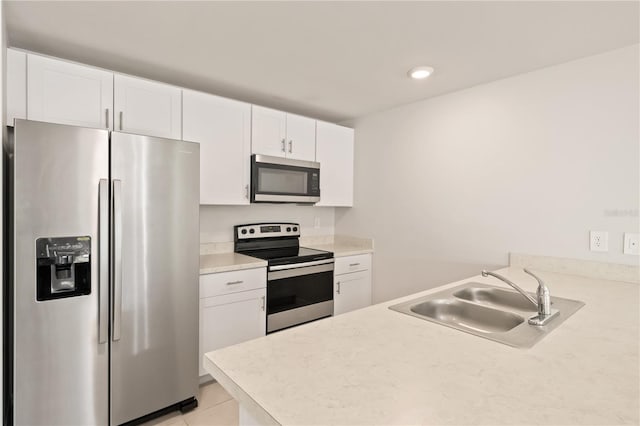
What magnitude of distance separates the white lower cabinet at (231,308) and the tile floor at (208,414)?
190 millimetres

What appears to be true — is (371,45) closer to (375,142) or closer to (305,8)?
(305,8)

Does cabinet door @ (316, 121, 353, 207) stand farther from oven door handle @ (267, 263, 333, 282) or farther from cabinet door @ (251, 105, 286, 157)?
oven door handle @ (267, 263, 333, 282)

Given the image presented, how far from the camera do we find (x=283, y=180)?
2908 millimetres

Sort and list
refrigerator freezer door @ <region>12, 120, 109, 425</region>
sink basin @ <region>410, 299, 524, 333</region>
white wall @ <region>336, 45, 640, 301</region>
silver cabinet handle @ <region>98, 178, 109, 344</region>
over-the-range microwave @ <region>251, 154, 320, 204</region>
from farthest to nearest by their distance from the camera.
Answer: over-the-range microwave @ <region>251, 154, 320, 204</region> → white wall @ <region>336, 45, 640, 301</region> → silver cabinet handle @ <region>98, 178, 109, 344</region> → refrigerator freezer door @ <region>12, 120, 109, 425</region> → sink basin @ <region>410, 299, 524, 333</region>

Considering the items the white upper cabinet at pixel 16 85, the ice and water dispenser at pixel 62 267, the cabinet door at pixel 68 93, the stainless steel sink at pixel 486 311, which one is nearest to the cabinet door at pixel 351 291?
the stainless steel sink at pixel 486 311

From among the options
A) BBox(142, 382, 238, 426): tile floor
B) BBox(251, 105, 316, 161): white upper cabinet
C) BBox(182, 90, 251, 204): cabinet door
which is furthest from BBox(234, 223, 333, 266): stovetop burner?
BBox(142, 382, 238, 426): tile floor

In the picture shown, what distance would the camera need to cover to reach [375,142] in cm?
332

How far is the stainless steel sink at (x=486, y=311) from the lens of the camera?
111 centimetres

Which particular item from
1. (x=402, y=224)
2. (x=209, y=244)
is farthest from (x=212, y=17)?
(x=402, y=224)

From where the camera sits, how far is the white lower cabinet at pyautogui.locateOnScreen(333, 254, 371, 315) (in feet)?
10.1

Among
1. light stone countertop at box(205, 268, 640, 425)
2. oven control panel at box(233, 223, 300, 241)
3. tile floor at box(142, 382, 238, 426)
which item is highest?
oven control panel at box(233, 223, 300, 241)

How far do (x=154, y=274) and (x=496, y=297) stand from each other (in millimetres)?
1826

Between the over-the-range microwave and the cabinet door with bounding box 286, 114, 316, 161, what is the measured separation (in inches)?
3.1

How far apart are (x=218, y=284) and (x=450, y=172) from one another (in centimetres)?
197
